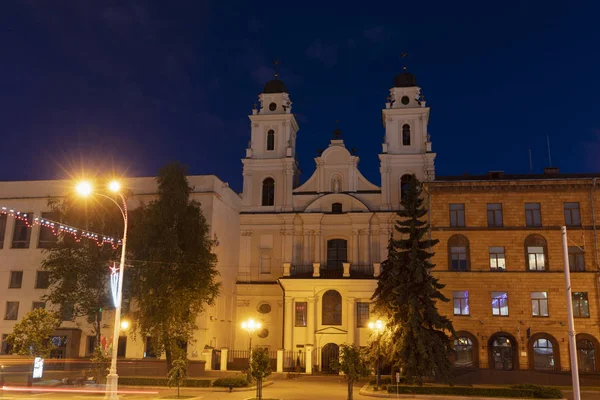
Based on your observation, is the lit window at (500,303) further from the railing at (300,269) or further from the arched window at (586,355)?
the railing at (300,269)

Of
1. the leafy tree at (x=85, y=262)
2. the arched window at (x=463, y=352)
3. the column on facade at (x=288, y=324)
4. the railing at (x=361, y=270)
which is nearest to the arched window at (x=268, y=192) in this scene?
the railing at (x=361, y=270)

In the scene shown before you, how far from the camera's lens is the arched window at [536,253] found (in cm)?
4416

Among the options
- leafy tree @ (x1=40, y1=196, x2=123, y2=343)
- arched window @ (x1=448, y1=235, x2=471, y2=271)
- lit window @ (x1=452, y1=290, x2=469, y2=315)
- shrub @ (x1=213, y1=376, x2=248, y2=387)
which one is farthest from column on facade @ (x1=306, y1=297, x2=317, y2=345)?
leafy tree @ (x1=40, y1=196, x2=123, y2=343)

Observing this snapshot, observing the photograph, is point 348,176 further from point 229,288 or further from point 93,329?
point 93,329

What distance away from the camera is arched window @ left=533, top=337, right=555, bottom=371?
4209 centimetres

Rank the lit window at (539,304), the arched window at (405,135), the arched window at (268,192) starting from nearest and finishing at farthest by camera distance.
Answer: the lit window at (539,304), the arched window at (405,135), the arched window at (268,192)

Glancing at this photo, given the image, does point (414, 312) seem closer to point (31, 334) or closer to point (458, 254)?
point (458, 254)

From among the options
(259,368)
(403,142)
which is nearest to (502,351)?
(259,368)

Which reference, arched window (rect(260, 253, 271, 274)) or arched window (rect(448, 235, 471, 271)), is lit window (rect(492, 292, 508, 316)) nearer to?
arched window (rect(448, 235, 471, 271))

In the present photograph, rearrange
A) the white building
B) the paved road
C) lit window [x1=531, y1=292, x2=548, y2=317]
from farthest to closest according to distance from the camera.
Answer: the white building
lit window [x1=531, y1=292, x2=548, y2=317]
the paved road

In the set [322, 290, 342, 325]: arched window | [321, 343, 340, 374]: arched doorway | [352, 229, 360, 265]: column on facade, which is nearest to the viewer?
[321, 343, 340, 374]: arched doorway

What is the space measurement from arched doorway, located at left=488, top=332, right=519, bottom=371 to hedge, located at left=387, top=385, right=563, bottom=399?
34.6 feet

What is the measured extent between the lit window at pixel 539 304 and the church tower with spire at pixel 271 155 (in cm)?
2356

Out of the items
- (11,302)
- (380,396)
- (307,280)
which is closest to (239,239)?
(307,280)
